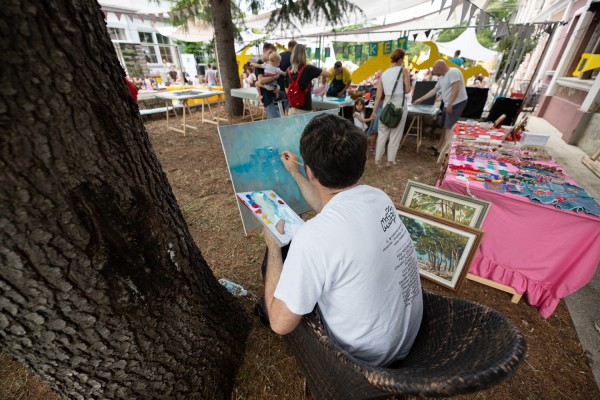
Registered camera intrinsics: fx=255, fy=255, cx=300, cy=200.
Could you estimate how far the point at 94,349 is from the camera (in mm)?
796

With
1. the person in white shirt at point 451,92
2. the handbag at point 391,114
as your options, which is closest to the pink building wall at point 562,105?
the person in white shirt at point 451,92

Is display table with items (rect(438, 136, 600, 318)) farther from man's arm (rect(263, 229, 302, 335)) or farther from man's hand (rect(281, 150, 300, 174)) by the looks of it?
man's arm (rect(263, 229, 302, 335))

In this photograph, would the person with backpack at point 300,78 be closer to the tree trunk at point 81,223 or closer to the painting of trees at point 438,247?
the painting of trees at point 438,247

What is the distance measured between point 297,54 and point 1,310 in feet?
13.0

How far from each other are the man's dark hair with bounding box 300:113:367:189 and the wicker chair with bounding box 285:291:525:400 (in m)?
0.55

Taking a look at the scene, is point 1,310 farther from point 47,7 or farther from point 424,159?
point 424,159

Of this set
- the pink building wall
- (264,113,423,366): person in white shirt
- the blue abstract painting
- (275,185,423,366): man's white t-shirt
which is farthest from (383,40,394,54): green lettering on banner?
(275,185,423,366): man's white t-shirt

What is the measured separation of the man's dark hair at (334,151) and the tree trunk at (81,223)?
572mm

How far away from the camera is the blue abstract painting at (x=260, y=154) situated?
1.76 metres

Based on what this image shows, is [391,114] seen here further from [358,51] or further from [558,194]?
[358,51]

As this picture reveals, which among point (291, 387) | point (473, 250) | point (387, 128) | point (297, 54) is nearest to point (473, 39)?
point (387, 128)

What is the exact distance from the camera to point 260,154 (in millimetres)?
1861

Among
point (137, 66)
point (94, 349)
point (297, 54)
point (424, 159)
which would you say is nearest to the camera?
point (94, 349)

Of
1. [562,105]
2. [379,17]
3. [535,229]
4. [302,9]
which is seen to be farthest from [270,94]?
[379,17]
